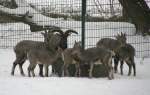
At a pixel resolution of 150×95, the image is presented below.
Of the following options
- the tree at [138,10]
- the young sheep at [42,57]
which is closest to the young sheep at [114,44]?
the young sheep at [42,57]

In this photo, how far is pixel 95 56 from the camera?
11.1 metres

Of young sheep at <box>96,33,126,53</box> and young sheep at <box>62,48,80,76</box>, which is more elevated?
young sheep at <box>96,33,126,53</box>

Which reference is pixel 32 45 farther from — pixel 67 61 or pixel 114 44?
pixel 114 44

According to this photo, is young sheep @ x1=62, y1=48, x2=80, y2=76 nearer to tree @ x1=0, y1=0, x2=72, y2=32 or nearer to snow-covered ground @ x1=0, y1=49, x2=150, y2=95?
snow-covered ground @ x1=0, y1=49, x2=150, y2=95

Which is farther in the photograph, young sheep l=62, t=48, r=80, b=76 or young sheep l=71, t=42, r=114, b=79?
young sheep l=62, t=48, r=80, b=76

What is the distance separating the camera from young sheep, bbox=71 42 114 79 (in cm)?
1105

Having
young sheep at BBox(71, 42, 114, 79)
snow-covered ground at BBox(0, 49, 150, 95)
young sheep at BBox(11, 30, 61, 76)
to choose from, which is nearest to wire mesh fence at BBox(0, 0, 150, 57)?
young sheep at BBox(11, 30, 61, 76)

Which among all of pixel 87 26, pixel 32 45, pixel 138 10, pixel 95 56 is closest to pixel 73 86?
pixel 95 56

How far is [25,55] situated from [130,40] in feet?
17.0

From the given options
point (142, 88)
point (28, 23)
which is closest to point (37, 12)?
point (28, 23)

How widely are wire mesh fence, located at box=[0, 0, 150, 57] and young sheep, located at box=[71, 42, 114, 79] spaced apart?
391 centimetres

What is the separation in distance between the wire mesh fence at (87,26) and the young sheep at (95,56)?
154 inches

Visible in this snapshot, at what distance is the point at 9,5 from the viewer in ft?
62.8

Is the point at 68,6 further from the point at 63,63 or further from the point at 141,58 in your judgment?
the point at 63,63
